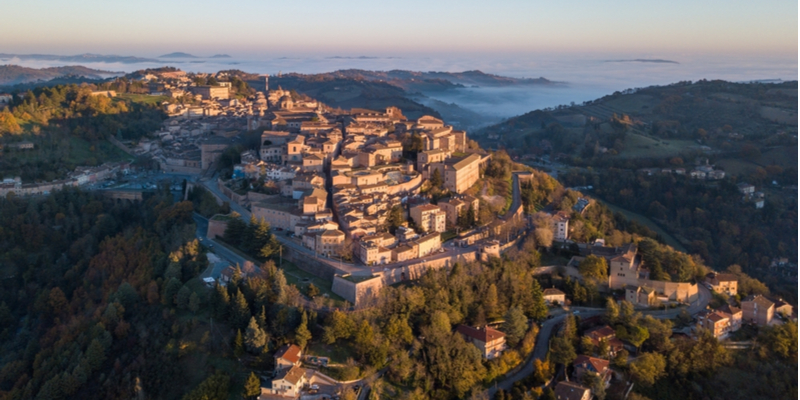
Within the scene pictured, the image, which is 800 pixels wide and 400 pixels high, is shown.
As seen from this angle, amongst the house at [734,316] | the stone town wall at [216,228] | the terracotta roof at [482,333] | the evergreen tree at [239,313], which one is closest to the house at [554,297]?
the terracotta roof at [482,333]

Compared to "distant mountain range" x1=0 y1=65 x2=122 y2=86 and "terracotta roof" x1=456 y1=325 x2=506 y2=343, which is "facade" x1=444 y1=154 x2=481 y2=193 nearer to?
"terracotta roof" x1=456 y1=325 x2=506 y2=343

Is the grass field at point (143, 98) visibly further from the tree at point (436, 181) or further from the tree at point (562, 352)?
the tree at point (562, 352)

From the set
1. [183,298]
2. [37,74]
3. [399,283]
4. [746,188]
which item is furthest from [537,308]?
[37,74]

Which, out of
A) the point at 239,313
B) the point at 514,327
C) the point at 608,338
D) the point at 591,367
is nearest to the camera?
the point at 591,367

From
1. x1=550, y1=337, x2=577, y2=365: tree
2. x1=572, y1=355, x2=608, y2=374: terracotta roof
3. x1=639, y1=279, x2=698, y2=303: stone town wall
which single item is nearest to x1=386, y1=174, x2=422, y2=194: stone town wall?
x1=550, y1=337, x2=577, y2=365: tree

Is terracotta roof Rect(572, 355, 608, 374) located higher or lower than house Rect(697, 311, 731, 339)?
lower

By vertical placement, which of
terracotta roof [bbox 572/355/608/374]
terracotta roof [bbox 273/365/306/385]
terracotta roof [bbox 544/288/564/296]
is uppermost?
terracotta roof [bbox 544/288/564/296]

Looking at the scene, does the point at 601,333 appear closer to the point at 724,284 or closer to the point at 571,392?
the point at 571,392
